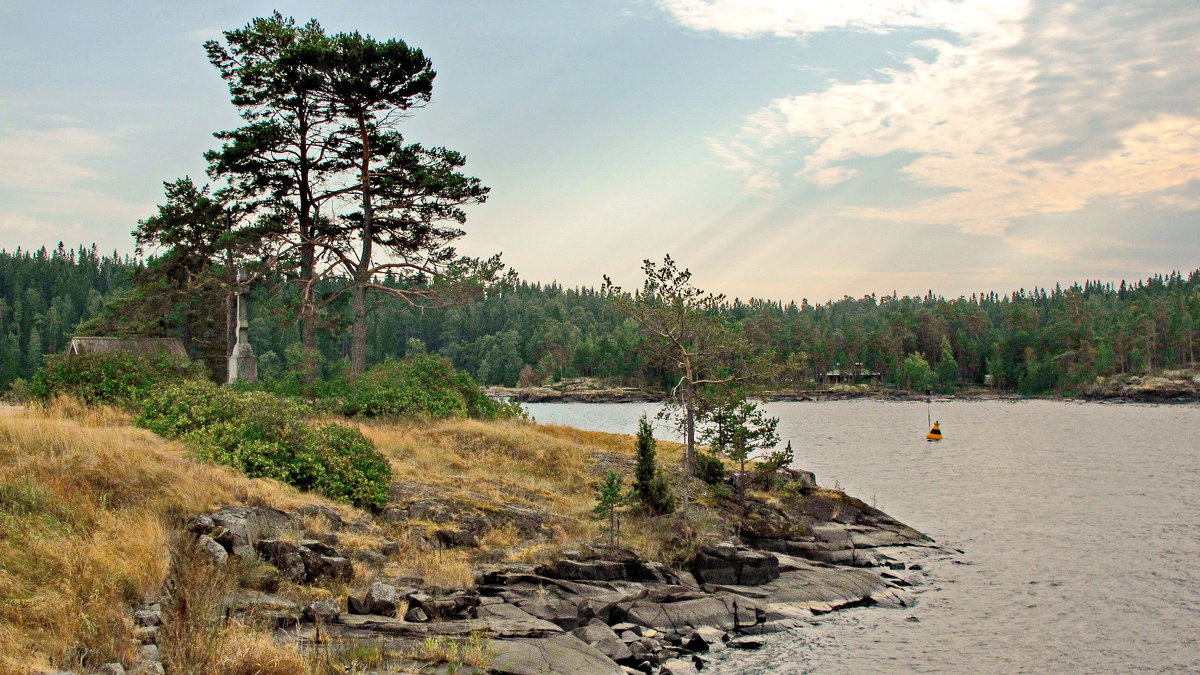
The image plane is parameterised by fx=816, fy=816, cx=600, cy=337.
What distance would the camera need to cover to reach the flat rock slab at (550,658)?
Answer: 1262 cm

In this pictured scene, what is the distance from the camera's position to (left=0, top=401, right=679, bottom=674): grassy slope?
32.3 feet

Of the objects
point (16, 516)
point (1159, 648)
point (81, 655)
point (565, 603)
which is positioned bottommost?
point (1159, 648)

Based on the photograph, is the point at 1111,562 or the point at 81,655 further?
the point at 1111,562

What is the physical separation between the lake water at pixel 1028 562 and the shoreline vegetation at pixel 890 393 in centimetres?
7650

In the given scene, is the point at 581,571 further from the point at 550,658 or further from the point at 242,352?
the point at 242,352

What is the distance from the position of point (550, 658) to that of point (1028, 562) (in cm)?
2056

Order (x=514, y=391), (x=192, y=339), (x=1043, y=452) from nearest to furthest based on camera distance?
1. (x=192, y=339)
2. (x=1043, y=452)
3. (x=514, y=391)

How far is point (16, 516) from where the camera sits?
12992mm

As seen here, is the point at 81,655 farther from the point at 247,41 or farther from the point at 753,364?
the point at 247,41

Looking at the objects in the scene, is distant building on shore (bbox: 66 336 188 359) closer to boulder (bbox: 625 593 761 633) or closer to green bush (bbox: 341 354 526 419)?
green bush (bbox: 341 354 526 419)

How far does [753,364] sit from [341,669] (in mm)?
19933

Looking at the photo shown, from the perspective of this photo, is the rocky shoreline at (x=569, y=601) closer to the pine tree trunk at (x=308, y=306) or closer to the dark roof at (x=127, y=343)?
the pine tree trunk at (x=308, y=306)

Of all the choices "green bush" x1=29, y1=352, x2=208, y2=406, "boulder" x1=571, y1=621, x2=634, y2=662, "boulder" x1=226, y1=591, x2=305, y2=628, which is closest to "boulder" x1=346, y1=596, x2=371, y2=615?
"boulder" x1=226, y1=591, x2=305, y2=628

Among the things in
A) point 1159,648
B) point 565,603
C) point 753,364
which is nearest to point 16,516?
point 565,603
